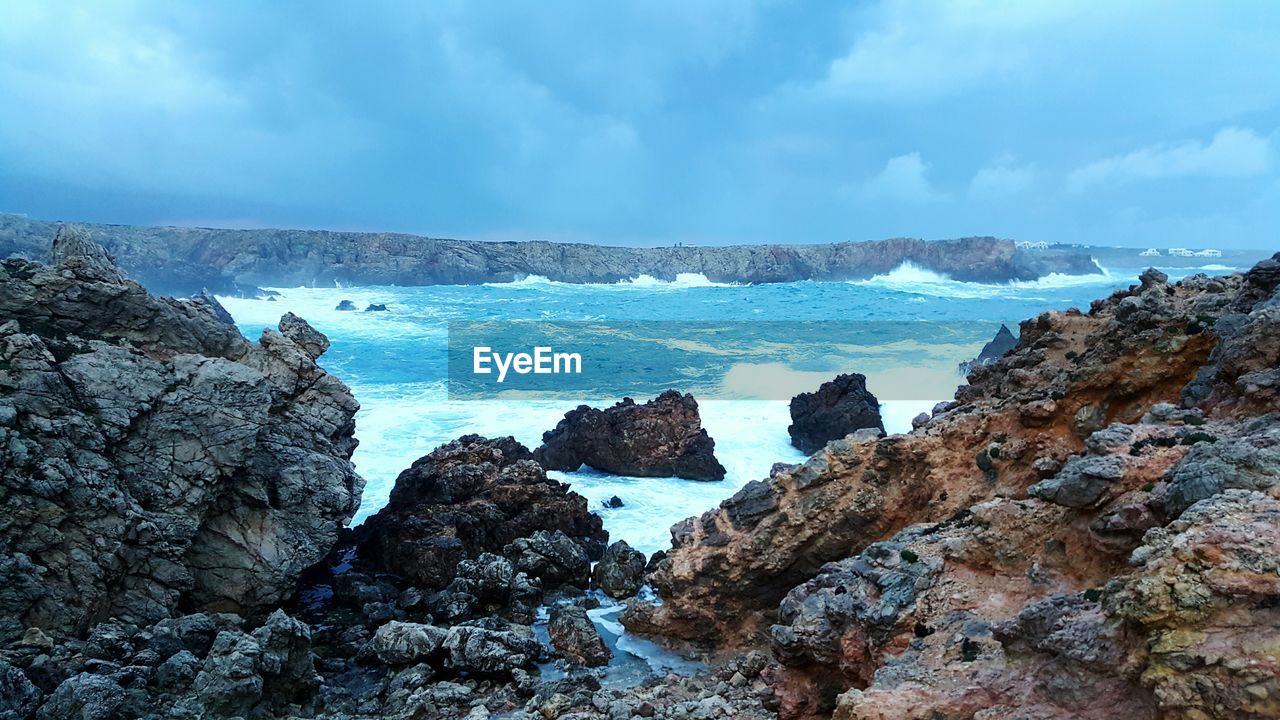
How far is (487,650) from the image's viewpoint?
2208 cm

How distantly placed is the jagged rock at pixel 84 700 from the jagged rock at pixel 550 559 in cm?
1314

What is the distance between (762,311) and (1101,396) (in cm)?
5513

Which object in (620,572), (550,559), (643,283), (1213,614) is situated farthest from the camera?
(643,283)

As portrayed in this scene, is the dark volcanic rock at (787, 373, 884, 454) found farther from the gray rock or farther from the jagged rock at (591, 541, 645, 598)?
the gray rock

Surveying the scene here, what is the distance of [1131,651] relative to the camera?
1079 cm

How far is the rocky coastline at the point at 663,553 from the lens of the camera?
1221 cm

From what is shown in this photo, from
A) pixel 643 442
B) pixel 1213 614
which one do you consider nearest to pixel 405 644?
pixel 1213 614

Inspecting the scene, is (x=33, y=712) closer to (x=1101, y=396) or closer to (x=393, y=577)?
(x=393, y=577)

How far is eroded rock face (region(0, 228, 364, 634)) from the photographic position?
20.1 meters

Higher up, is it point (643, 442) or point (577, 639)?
point (643, 442)

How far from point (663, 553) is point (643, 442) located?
11347mm

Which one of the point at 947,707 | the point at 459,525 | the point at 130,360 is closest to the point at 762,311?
the point at 459,525

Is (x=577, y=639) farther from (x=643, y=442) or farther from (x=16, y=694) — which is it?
(x=643, y=442)

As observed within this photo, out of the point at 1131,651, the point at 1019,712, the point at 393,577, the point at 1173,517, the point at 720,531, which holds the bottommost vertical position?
the point at 393,577
